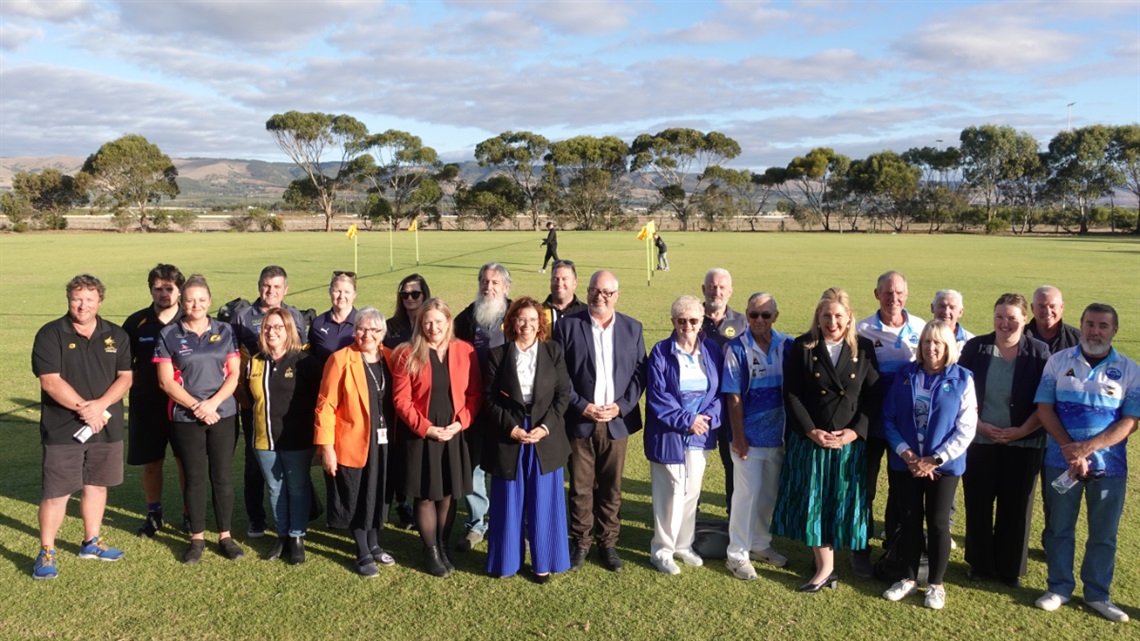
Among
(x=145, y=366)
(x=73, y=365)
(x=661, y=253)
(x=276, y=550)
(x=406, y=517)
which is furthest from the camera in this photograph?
(x=661, y=253)

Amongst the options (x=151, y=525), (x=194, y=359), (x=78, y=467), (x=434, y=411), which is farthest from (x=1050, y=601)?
(x=78, y=467)

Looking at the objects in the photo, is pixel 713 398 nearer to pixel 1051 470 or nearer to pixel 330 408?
pixel 1051 470

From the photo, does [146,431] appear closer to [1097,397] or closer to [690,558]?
[690,558]

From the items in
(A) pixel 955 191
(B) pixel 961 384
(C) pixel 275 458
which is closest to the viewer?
(B) pixel 961 384

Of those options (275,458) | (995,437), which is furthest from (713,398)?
(275,458)

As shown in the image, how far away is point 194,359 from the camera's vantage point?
466 centimetres

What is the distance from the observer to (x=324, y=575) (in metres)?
4.58

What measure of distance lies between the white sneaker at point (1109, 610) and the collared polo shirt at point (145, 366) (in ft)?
18.1

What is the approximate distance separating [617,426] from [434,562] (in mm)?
1346

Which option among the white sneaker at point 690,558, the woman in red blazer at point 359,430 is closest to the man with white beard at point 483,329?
the woman in red blazer at point 359,430

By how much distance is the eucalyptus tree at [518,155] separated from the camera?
7012 centimetres

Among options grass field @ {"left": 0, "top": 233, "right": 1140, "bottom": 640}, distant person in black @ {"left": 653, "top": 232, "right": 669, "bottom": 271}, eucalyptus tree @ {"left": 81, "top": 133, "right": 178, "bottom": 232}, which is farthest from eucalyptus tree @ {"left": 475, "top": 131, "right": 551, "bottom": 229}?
grass field @ {"left": 0, "top": 233, "right": 1140, "bottom": 640}

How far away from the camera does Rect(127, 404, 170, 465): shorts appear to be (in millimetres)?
5043

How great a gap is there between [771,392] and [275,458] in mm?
3001
